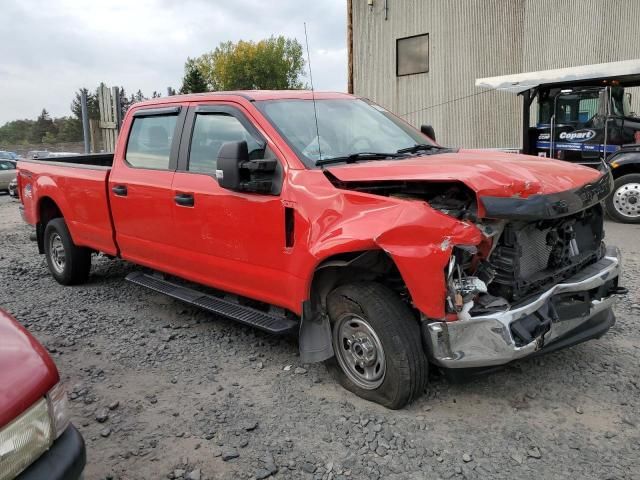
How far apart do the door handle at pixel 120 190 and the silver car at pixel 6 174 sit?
16.5 m

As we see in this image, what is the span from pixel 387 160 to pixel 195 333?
2.19 metres

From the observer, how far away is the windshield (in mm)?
3871

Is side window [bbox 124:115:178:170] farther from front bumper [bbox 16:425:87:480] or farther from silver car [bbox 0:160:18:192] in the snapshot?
silver car [bbox 0:160:18:192]

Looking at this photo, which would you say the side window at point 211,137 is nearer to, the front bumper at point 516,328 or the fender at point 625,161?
the front bumper at point 516,328

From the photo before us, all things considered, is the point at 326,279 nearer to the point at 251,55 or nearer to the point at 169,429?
the point at 169,429

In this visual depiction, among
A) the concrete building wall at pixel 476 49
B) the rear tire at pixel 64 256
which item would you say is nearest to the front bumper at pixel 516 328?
the rear tire at pixel 64 256

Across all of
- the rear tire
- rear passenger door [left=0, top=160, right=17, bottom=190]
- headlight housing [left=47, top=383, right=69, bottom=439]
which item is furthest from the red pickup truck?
rear passenger door [left=0, top=160, right=17, bottom=190]

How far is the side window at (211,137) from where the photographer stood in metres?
4.16

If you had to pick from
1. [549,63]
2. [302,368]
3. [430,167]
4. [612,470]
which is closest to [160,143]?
[302,368]

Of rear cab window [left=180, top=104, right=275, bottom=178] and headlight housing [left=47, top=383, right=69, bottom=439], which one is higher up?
rear cab window [left=180, top=104, right=275, bottom=178]

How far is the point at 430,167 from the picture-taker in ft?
10.6

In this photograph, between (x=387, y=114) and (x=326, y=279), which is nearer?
(x=326, y=279)

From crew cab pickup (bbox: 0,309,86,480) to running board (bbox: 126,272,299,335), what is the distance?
1.81 metres

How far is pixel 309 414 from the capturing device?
11.0 feet
